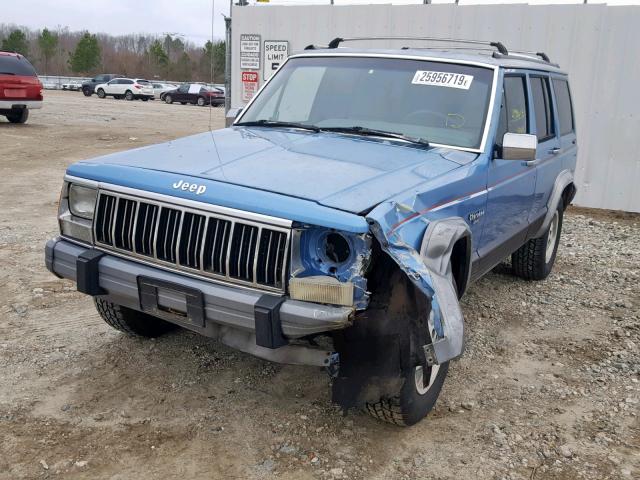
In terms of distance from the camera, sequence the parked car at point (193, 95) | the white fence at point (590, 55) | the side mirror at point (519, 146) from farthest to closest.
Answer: the parked car at point (193, 95), the white fence at point (590, 55), the side mirror at point (519, 146)

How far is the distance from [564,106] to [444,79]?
229cm

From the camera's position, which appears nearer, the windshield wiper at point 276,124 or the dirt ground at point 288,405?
the dirt ground at point 288,405

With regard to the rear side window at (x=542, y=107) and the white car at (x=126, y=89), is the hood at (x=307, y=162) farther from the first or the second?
the white car at (x=126, y=89)

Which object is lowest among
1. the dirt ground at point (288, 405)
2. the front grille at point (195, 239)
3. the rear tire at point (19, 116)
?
the dirt ground at point (288, 405)

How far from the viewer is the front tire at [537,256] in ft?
19.7

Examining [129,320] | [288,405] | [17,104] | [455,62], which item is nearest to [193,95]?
[17,104]

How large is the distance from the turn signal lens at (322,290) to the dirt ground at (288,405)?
86 cm

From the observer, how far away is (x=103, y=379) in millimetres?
3889

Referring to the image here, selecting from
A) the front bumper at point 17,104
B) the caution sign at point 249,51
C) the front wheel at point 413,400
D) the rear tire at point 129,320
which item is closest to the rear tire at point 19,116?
the front bumper at point 17,104

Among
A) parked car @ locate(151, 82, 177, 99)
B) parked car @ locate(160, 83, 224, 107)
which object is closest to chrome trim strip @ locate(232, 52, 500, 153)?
parked car @ locate(160, 83, 224, 107)

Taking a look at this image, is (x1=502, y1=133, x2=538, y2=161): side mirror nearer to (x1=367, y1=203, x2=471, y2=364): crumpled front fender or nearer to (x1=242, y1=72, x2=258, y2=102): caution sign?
(x1=367, y1=203, x2=471, y2=364): crumpled front fender

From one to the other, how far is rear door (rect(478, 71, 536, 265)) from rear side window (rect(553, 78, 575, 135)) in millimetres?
1079

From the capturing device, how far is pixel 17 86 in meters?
17.1

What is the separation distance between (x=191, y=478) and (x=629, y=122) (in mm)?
8502
